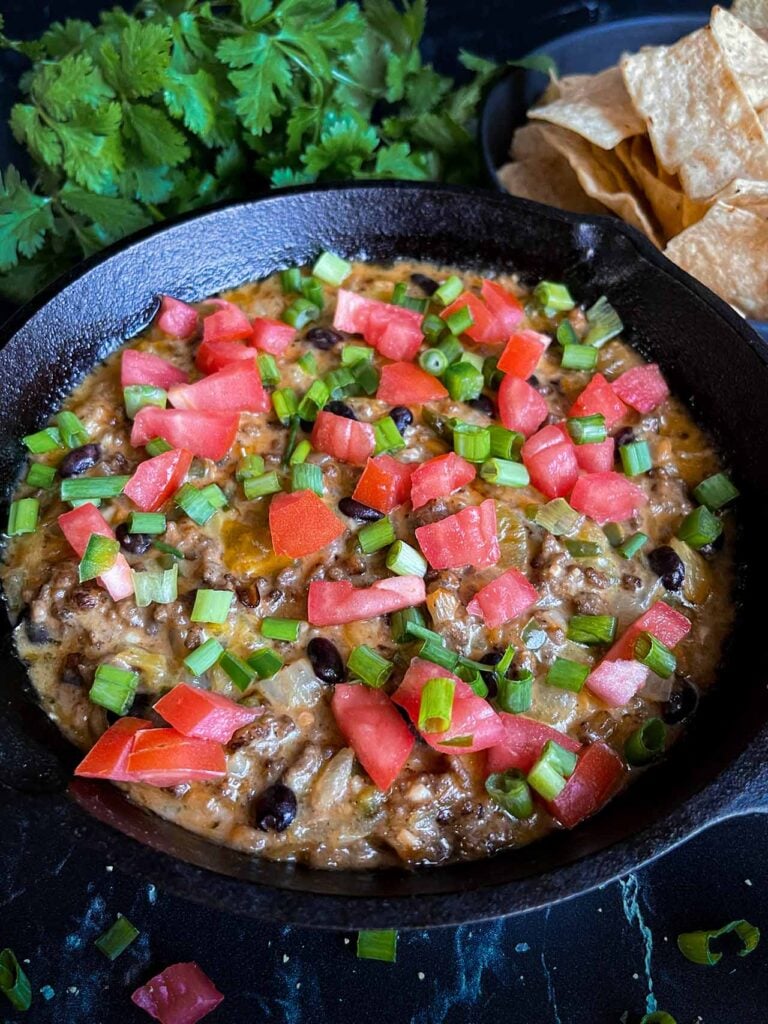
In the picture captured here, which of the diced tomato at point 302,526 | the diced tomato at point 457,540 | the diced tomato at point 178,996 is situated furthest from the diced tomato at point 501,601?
the diced tomato at point 178,996

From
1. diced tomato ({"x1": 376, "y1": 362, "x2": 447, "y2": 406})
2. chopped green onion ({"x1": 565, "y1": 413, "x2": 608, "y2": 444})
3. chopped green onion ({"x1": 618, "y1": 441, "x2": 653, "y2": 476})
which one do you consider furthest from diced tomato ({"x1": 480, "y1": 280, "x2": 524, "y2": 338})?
chopped green onion ({"x1": 618, "y1": 441, "x2": 653, "y2": 476})

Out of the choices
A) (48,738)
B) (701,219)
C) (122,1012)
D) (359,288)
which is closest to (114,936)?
(122,1012)

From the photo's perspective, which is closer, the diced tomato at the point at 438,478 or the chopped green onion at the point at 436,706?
the chopped green onion at the point at 436,706

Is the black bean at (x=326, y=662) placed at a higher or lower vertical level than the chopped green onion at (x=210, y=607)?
lower

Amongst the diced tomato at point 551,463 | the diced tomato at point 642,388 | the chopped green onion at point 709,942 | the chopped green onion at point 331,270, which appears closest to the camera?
the chopped green onion at point 709,942

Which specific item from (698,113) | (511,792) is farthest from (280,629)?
(698,113)

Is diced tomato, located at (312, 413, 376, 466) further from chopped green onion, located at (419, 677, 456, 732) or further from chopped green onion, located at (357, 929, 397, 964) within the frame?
chopped green onion, located at (357, 929, 397, 964)

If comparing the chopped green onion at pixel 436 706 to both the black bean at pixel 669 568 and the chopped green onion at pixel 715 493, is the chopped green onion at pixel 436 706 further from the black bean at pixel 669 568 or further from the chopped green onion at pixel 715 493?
the chopped green onion at pixel 715 493
